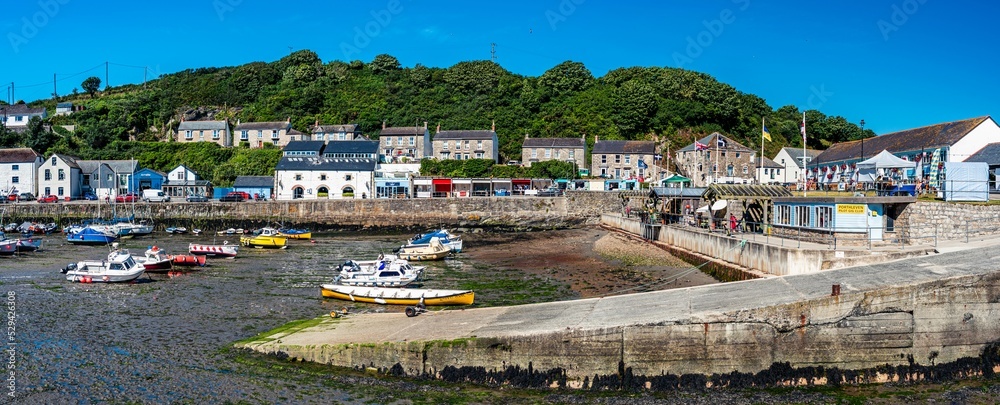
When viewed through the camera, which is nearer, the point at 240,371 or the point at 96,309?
the point at 240,371

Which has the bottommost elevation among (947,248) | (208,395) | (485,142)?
(208,395)

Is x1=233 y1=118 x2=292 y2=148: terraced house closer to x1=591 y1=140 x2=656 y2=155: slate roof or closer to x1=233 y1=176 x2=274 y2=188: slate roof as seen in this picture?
x1=233 y1=176 x2=274 y2=188: slate roof

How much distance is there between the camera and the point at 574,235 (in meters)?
54.4

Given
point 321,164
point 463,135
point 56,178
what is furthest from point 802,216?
point 56,178

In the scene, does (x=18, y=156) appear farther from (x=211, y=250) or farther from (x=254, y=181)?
(x=211, y=250)

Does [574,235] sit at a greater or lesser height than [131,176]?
lesser

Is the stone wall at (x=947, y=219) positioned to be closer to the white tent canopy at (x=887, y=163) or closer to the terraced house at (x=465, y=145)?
the white tent canopy at (x=887, y=163)

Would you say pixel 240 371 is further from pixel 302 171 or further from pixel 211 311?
pixel 302 171

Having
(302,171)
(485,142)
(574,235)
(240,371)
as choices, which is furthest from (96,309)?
(485,142)

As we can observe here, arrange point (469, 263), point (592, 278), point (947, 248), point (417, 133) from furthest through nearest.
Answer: point (417, 133) < point (469, 263) < point (592, 278) < point (947, 248)

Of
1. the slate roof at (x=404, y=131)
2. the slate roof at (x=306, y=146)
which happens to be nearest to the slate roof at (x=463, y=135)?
the slate roof at (x=404, y=131)

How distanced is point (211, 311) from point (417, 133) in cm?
6850

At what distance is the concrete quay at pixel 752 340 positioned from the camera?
47.7 feet

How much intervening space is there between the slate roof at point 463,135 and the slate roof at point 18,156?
46011 mm
